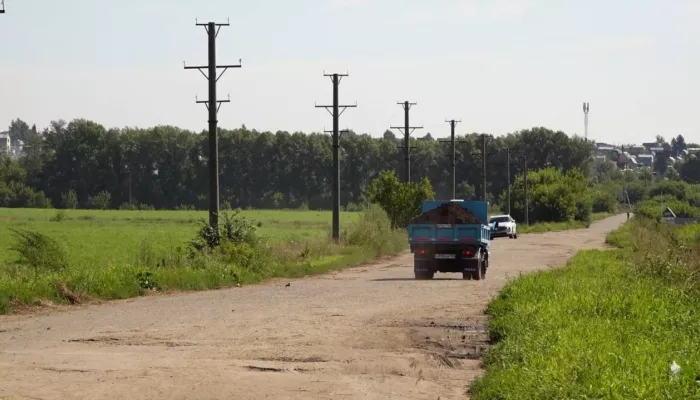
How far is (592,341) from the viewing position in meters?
14.3

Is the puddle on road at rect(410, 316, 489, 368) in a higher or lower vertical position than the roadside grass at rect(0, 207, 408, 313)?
lower

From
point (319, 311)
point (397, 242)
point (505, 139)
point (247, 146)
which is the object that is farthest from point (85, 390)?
point (505, 139)

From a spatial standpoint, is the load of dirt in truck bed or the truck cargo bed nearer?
the truck cargo bed

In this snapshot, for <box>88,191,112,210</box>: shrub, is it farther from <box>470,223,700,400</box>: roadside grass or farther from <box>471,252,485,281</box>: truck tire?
<box>470,223,700,400</box>: roadside grass

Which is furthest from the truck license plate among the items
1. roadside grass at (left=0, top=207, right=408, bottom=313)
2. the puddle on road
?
the puddle on road

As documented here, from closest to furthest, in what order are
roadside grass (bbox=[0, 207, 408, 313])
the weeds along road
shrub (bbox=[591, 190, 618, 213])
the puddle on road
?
1. the weeds along road
2. the puddle on road
3. roadside grass (bbox=[0, 207, 408, 313])
4. shrub (bbox=[591, 190, 618, 213])

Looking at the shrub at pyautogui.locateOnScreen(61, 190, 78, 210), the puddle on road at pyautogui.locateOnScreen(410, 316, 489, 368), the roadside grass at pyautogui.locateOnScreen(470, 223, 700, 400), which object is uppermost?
the shrub at pyautogui.locateOnScreen(61, 190, 78, 210)

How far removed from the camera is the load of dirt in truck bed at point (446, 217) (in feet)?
113

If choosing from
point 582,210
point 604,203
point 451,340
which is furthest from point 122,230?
point 604,203

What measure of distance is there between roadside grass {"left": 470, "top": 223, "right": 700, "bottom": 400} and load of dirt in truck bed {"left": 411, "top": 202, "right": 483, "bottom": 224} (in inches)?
386

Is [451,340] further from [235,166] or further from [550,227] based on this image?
[235,166]

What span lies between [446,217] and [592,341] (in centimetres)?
2040

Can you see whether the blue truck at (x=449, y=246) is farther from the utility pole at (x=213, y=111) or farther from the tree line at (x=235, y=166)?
the tree line at (x=235, y=166)

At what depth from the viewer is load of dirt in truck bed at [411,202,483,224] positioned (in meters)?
34.6
